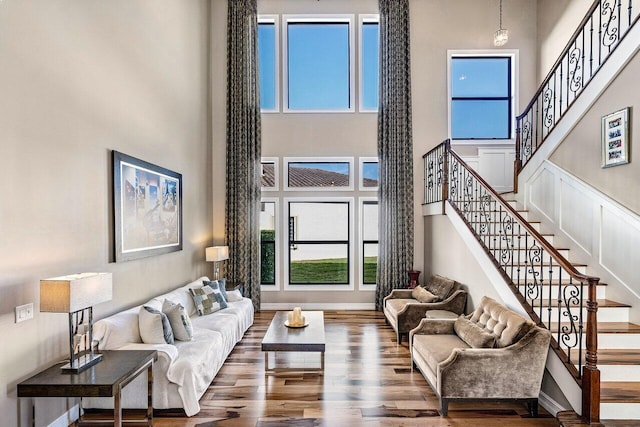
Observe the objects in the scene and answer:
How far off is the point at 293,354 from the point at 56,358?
102 inches

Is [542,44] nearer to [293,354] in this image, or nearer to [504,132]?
[504,132]

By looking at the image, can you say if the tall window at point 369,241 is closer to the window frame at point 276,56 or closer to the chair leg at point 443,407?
the window frame at point 276,56

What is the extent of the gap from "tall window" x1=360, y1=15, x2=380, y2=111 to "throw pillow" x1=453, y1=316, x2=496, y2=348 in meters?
4.62

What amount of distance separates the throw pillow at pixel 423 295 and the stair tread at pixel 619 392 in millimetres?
2550

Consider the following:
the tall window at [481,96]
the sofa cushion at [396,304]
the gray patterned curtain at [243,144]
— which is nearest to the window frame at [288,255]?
the gray patterned curtain at [243,144]

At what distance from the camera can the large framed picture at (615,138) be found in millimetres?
A: 4125

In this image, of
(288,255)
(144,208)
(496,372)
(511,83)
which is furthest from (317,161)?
(496,372)

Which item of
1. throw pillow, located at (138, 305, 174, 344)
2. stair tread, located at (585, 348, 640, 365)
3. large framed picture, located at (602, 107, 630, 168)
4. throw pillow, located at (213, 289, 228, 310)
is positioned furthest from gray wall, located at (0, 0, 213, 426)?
large framed picture, located at (602, 107, 630, 168)

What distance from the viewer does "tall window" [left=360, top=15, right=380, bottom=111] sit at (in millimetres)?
7426

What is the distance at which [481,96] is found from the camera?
745cm

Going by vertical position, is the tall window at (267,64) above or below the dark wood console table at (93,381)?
above

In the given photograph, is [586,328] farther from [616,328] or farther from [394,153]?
[394,153]

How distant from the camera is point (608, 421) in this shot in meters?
2.96

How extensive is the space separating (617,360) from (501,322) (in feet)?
3.02
